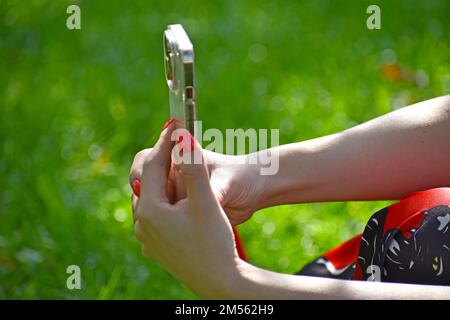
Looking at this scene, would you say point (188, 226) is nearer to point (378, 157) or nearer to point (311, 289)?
point (311, 289)

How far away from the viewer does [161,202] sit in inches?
37.4

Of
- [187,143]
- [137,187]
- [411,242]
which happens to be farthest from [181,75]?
[411,242]

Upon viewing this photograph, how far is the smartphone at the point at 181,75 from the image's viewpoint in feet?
2.84

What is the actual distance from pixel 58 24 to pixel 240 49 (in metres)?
0.53

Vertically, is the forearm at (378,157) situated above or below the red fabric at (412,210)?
above

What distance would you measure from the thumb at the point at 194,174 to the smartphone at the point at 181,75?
16mm

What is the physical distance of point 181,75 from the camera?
0.88 metres

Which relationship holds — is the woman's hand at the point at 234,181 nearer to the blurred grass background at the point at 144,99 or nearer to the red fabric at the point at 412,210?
the red fabric at the point at 412,210

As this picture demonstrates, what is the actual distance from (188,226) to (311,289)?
160mm

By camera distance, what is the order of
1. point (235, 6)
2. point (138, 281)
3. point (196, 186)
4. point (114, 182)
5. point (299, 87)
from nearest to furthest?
point (196, 186)
point (138, 281)
point (114, 182)
point (299, 87)
point (235, 6)

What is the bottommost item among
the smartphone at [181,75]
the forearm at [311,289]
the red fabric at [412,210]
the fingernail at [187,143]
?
the forearm at [311,289]

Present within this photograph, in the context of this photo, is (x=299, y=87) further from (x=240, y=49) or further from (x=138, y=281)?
(x=138, y=281)

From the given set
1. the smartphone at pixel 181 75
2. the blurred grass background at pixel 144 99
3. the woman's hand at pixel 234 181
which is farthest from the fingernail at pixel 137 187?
the blurred grass background at pixel 144 99
